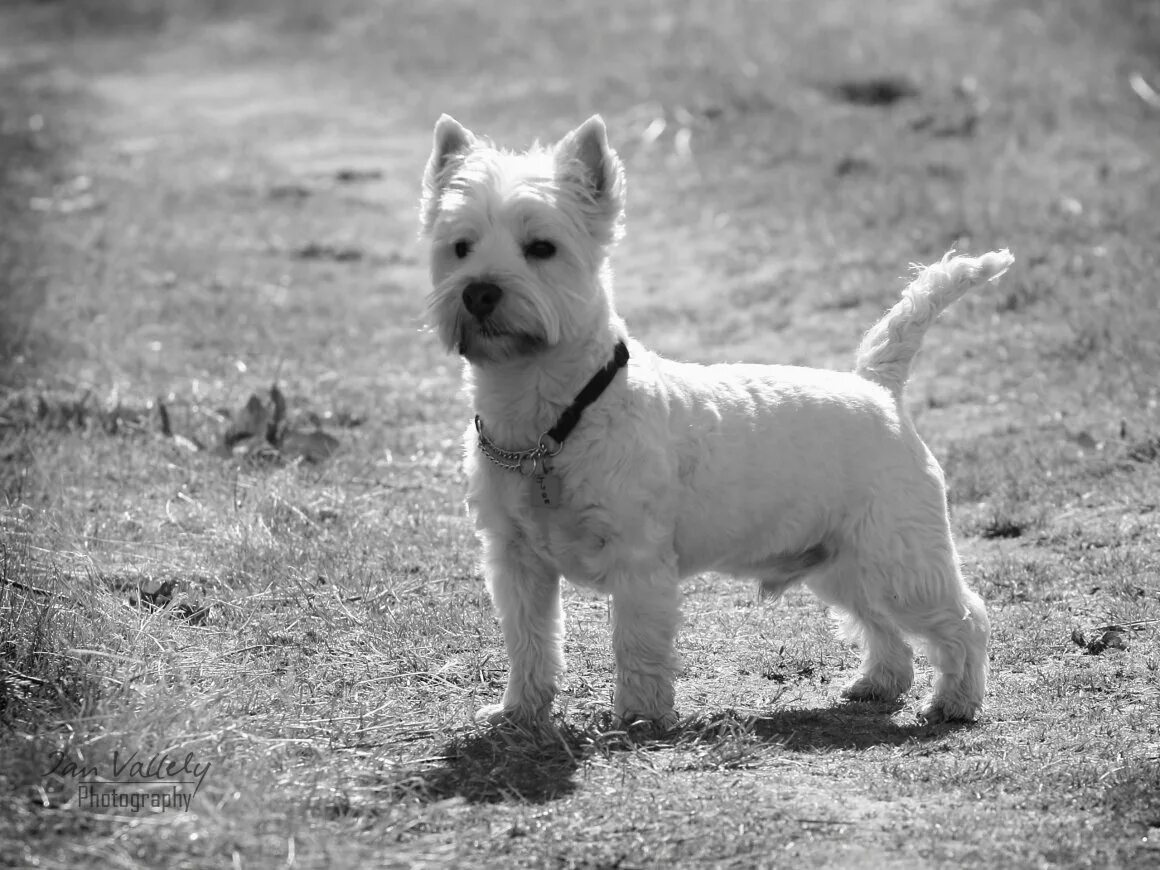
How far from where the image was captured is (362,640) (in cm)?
581

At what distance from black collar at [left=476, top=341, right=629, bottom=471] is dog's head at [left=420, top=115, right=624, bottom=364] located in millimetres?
168

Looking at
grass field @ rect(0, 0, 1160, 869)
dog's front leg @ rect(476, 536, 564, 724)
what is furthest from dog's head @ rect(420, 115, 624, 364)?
grass field @ rect(0, 0, 1160, 869)

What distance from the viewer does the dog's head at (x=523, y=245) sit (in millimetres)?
4887

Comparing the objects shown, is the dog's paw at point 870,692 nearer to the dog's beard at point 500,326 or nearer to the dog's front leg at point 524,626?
the dog's front leg at point 524,626

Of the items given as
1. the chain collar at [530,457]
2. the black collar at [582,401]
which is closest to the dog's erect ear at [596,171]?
the black collar at [582,401]

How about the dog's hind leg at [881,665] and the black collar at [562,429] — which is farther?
the dog's hind leg at [881,665]

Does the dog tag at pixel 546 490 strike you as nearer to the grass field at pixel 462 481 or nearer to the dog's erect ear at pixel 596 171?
the grass field at pixel 462 481

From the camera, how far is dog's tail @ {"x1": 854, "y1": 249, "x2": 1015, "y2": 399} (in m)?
5.74

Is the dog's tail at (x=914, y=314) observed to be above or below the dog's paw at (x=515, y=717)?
above

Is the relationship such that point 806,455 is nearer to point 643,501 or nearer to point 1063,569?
point 643,501

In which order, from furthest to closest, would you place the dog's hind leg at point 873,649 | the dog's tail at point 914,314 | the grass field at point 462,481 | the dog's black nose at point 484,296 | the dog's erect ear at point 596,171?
the dog's tail at point 914,314, the dog's hind leg at point 873,649, the dog's erect ear at point 596,171, the dog's black nose at point 484,296, the grass field at point 462,481

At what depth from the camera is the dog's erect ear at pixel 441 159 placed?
5352mm

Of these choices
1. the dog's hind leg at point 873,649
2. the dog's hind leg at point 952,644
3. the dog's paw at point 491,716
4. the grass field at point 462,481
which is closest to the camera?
the grass field at point 462,481

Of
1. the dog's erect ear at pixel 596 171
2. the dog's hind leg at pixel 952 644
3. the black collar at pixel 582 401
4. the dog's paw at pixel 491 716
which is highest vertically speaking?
the dog's erect ear at pixel 596 171
